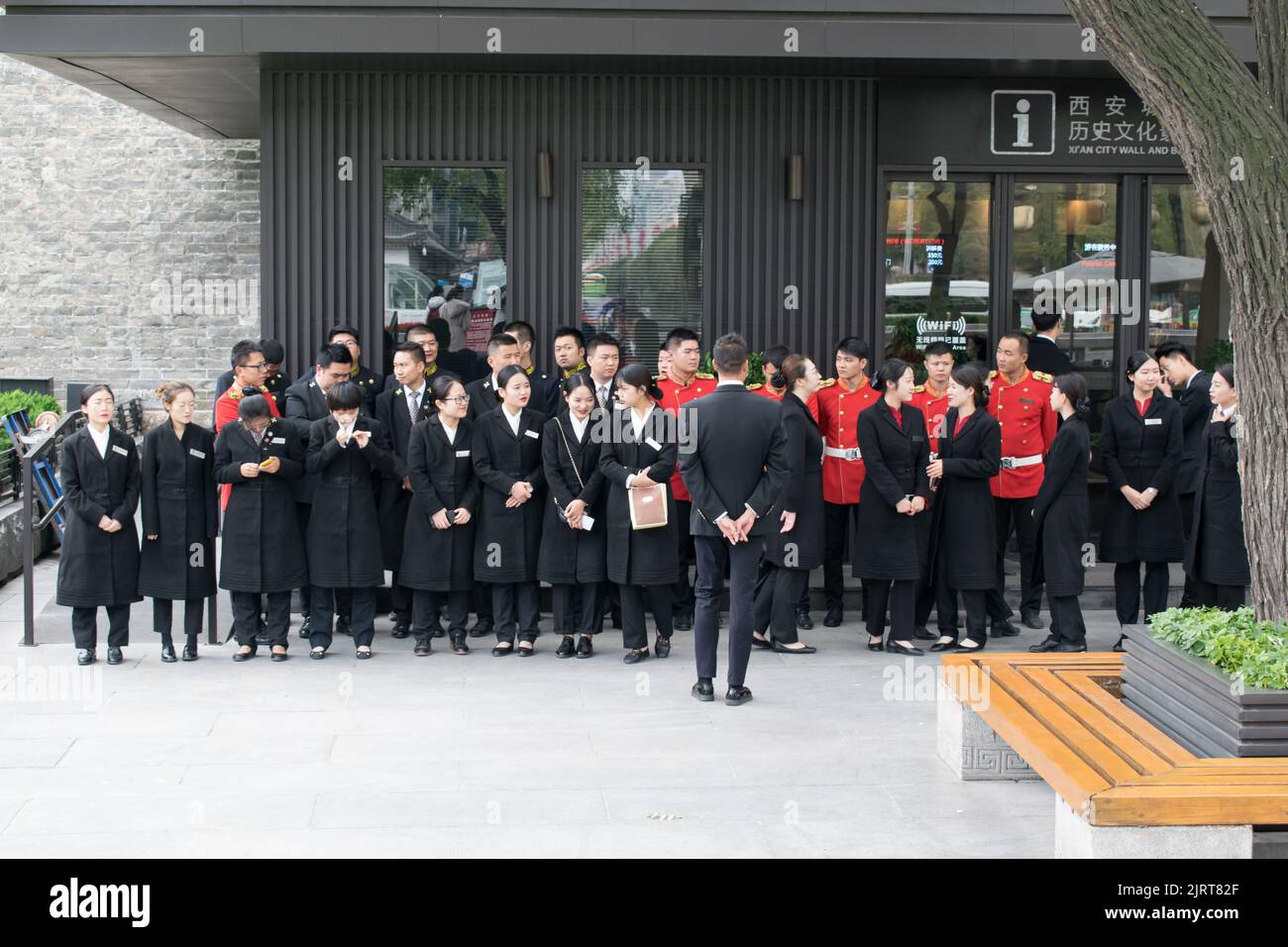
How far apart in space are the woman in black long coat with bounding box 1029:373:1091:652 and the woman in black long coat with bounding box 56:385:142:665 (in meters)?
5.44

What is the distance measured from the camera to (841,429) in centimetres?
993

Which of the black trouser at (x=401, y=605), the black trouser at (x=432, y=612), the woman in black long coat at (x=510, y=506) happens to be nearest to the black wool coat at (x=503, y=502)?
the woman in black long coat at (x=510, y=506)

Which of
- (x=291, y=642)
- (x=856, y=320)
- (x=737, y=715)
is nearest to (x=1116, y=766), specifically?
(x=737, y=715)

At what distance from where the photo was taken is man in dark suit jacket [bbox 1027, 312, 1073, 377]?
1126 cm

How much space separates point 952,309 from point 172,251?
9087mm

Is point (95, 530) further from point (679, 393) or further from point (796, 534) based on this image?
point (796, 534)

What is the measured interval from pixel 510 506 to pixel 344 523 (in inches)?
39.3

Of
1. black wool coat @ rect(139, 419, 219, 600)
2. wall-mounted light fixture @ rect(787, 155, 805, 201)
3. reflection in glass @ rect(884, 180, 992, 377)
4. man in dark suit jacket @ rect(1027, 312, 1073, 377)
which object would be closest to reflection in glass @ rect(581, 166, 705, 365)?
wall-mounted light fixture @ rect(787, 155, 805, 201)

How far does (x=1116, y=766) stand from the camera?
5125 mm

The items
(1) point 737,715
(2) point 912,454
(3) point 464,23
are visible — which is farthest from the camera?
(3) point 464,23

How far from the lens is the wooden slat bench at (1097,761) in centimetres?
480

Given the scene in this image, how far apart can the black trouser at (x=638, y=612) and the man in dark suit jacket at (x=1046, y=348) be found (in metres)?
3.93

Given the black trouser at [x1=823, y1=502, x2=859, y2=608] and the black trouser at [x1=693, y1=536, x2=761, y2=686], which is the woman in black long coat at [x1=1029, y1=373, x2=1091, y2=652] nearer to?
the black trouser at [x1=823, y1=502, x2=859, y2=608]

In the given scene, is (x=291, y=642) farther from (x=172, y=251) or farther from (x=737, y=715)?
(x=172, y=251)
